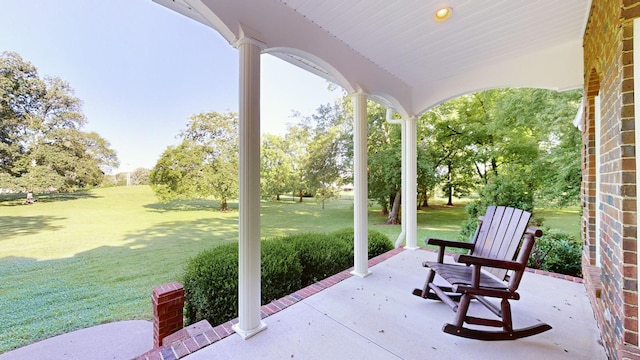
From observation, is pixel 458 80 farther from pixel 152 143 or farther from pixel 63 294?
pixel 63 294

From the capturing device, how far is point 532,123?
6121 mm

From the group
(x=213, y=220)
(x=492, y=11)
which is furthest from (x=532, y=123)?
(x=213, y=220)

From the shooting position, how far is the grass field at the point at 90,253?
2650 millimetres

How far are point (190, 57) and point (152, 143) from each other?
2.02 meters

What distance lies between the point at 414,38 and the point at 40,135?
436 centimetres

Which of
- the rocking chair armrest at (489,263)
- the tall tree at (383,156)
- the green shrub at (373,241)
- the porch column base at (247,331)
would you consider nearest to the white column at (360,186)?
the green shrub at (373,241)

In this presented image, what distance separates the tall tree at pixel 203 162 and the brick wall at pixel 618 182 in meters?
4.70

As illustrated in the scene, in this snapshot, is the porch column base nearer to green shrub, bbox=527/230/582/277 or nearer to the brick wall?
the brick wall

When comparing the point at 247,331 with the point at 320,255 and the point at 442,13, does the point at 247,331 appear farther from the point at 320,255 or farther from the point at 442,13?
the point at 442,13

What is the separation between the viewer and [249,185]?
2.02 metres

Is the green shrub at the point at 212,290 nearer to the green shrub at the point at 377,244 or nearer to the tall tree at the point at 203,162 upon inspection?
the tall tree at the point at 203,162

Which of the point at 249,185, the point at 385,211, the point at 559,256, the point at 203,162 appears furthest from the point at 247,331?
the point at 385,211

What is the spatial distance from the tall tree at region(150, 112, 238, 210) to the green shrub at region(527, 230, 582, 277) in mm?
5335

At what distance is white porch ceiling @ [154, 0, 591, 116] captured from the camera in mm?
2178
